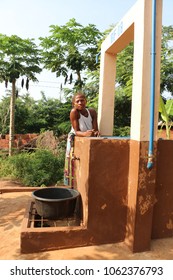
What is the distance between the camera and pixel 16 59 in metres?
11.0

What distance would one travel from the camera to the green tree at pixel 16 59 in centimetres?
1033

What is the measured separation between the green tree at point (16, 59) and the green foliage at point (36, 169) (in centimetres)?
264

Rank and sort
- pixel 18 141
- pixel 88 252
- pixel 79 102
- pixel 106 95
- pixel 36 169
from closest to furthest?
pixel 88 252 < pixel 79 102 < pixel 106 95 < pixel 36 169 < pixel 18 141

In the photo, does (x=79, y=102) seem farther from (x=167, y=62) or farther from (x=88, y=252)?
(x=167, y=62)

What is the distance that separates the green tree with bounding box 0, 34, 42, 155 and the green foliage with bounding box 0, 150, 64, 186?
2.64 meters

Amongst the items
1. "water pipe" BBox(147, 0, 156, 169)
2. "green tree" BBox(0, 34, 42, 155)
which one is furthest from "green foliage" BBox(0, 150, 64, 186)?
"water pipe" BBox(147, 0, 156, 169)

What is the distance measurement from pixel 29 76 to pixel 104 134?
25.3 feet

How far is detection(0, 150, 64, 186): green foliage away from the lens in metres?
8.18

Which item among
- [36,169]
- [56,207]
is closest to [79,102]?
[56,207]

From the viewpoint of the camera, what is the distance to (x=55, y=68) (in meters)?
12.7

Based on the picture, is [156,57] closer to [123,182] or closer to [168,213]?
[123,182]

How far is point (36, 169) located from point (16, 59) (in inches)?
211

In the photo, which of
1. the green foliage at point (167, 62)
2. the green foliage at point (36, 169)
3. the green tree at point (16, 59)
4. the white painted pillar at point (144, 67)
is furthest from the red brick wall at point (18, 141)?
the white painted pillar at point (144, 67)

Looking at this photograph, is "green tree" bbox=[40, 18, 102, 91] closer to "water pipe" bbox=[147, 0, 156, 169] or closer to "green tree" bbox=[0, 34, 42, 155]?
"green tree" bbox=[0, 34, 42, 155]
